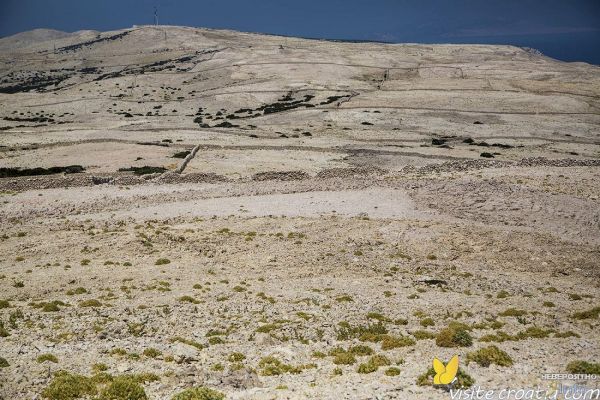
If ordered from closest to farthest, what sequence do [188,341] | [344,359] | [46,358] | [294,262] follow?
1. [46,358]
2. [344,359]
3. [188,341]
4. [294,262]

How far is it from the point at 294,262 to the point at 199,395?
57.2 feet

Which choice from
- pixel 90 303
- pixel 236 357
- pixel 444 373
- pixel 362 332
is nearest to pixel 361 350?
pixel 362 332

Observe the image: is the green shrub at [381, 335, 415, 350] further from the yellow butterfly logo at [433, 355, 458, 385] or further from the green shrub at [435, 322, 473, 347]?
the yellow butterfly logo at [433, 355, 458, 385]

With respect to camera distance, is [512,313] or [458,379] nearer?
[458,379]

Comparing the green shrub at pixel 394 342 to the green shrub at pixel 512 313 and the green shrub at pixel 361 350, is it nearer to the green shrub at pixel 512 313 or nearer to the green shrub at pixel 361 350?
the green shrub at pixel 361 350

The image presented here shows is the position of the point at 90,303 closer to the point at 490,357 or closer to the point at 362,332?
the point at 362,332

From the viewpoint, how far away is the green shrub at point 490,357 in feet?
52.0

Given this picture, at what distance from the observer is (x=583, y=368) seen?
48.5 ft

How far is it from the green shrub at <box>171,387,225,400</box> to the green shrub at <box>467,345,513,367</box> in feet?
29.8

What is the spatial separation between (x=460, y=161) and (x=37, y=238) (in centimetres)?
5052

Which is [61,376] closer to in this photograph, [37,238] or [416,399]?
[416,399]

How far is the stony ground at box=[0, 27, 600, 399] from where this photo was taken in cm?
1655

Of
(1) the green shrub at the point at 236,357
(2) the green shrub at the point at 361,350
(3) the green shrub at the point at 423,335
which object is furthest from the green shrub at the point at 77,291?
(3) the green shrub at the point at 423,335

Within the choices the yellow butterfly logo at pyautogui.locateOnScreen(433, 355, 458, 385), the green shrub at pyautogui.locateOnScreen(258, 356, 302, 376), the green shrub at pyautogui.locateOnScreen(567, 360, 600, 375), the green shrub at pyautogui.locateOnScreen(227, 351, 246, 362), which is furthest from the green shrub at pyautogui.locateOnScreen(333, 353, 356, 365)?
the green shrub at pyautogui.locateOnScreen(567, 360, 600, 375)
